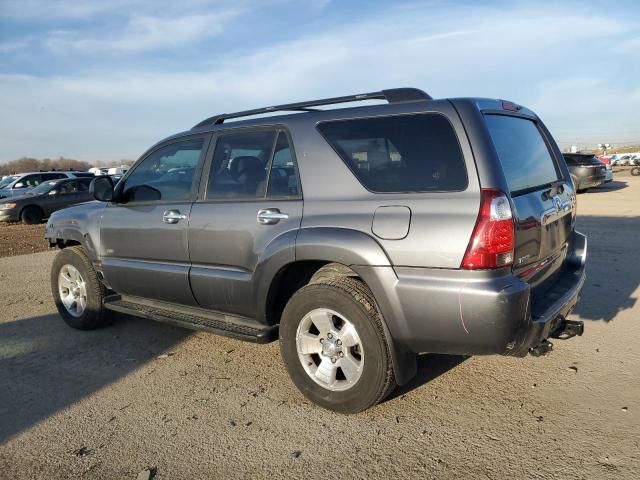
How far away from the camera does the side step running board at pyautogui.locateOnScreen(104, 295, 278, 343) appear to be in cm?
369

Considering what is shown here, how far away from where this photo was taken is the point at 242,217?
372 cm

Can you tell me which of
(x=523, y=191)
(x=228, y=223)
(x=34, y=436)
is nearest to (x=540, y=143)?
(x=523, y=191)

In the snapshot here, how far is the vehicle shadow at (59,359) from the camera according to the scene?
3609 millimetres

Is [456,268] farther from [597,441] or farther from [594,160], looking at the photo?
[594,160]

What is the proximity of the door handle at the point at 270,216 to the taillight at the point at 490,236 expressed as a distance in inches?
50.1

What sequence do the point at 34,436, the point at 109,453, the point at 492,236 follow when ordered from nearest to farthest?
the point at 492,236 < the point at 109,453 < the point at 34,436

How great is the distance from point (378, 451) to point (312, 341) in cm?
80

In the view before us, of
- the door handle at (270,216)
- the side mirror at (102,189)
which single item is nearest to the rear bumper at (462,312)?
the door handle at (270,216)

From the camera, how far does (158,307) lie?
14.5ft

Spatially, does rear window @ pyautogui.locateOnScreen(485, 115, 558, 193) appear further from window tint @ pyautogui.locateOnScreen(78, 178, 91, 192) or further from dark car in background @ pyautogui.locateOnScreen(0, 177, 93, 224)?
window tint @ pyautogui.locateOnScreen(78, 178, 91, 192)

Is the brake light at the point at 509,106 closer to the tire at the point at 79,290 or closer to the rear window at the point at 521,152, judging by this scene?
the rear window at the point at 521,152

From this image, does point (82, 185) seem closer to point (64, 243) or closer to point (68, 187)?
point (68, 187)

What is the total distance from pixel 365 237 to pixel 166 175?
2.18 m

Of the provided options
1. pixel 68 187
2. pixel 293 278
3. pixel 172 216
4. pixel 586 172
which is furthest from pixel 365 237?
pixel 586 172
